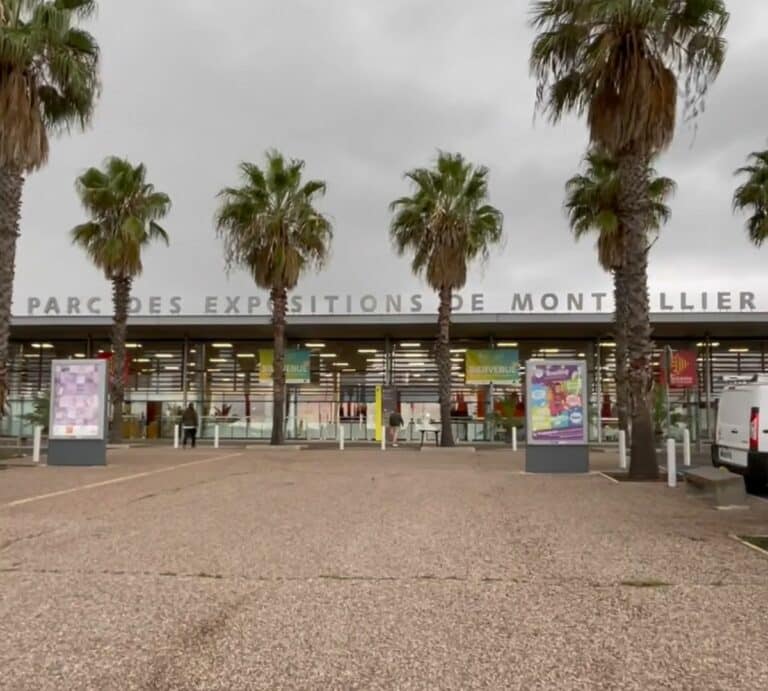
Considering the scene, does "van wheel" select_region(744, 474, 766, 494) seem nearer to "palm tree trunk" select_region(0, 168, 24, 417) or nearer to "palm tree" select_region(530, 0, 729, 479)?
"palm tree" select_region(530, 0, 729, 479)

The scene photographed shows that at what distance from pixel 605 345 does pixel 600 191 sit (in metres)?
12.7

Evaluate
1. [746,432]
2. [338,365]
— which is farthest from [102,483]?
[338,365]

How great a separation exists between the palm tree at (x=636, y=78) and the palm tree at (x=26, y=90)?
10573 mm

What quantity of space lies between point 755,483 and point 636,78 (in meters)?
7.71

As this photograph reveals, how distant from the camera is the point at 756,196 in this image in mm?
25062

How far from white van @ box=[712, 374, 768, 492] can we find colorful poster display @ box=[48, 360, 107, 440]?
44.3ft

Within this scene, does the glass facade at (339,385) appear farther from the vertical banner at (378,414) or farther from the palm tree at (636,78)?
the palm tree at (636,78)

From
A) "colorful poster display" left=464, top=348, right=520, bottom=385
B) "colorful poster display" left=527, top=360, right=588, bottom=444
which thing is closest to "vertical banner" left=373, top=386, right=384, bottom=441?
"colorful poster display" left=464, top=348, right=520, bottom=385

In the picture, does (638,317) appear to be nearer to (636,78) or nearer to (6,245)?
(636,78)

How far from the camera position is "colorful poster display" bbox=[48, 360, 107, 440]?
1966 cm

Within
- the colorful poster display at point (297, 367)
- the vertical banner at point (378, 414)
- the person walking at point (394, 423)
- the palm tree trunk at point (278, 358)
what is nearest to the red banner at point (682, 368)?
the person walking at point (394, 423)

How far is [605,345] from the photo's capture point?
3716 centimetres

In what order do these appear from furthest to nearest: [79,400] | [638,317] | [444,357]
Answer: [444,357], [79,400], [638,317]

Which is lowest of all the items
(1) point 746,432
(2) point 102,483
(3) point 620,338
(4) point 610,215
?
Result: (2) point 102,483
